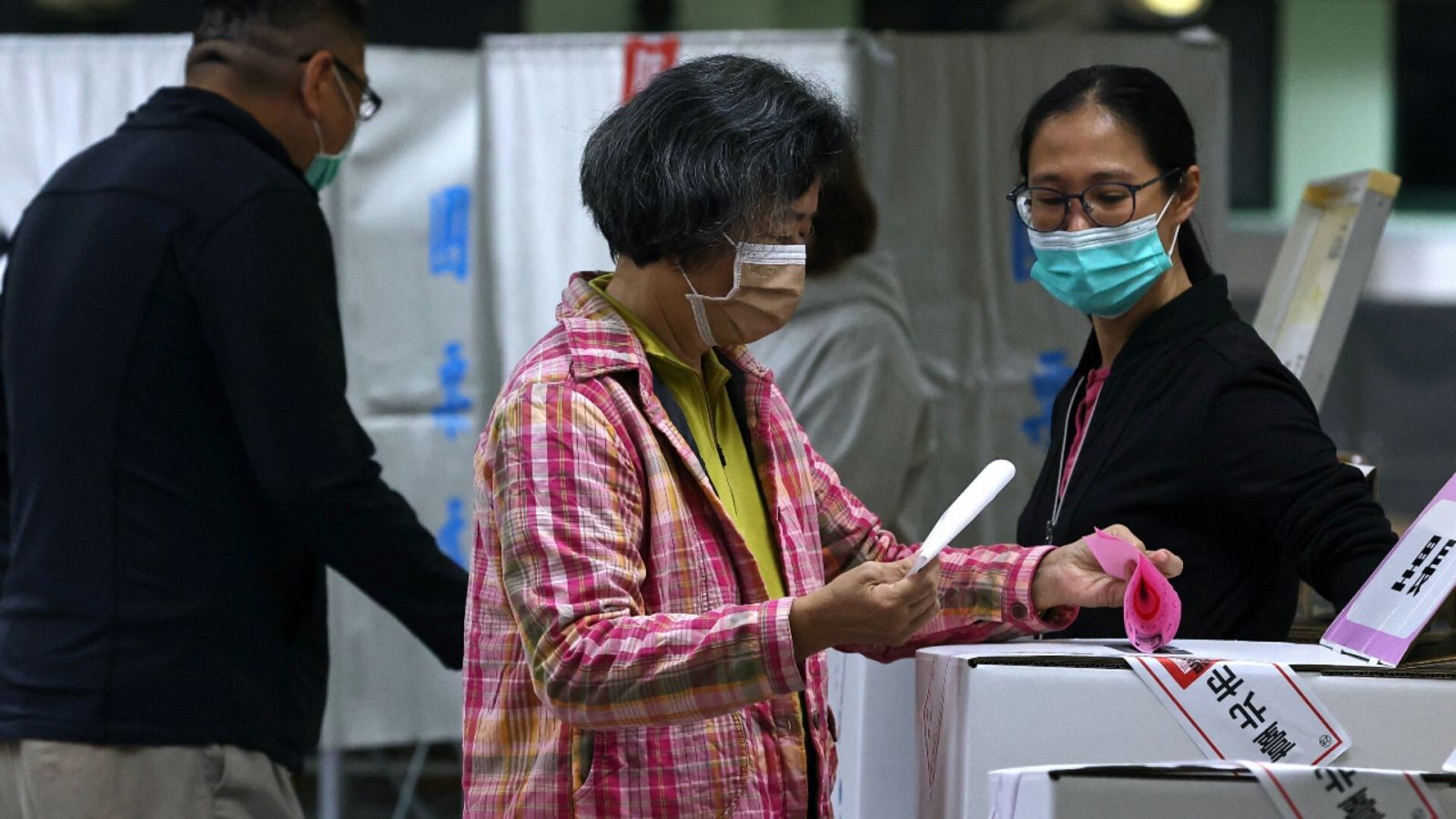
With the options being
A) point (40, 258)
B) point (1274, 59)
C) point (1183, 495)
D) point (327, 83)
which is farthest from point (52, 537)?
point (1274, 59)

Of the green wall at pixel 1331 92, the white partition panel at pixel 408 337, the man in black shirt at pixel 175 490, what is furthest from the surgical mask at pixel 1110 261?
the green wall at pixel 1331 92

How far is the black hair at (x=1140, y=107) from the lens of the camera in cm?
189

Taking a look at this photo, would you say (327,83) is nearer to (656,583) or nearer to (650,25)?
(656,583)

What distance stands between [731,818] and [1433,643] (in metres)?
0.66

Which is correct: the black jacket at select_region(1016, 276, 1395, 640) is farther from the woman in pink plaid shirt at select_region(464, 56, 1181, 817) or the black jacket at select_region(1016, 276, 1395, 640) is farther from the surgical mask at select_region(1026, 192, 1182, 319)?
the woman in pink plaid shirt at select_region(464, 56, 1181, 817)

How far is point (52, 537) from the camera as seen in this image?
1.93 m

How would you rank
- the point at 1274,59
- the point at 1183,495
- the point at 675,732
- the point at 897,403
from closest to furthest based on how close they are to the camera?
the point at 675,732
the point at 1183,495
the point at 897,403
the point at 1274,59

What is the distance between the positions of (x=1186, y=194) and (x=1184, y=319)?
18 centimetres

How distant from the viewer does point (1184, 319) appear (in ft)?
6.04

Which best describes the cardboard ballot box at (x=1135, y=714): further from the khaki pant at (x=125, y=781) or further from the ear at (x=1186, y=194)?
the khaki pant at (x=125, y=781)

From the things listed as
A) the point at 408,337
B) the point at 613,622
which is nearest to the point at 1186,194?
the point at 613,622

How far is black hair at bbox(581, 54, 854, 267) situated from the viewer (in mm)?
1420

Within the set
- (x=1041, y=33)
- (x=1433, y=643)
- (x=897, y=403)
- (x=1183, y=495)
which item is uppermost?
(x=1041, y=33)

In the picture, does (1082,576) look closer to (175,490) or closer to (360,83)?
(175,490)
